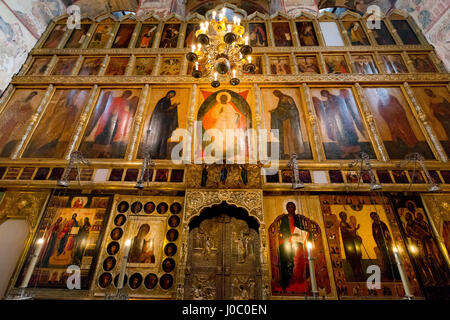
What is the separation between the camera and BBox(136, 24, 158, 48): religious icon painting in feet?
32.0

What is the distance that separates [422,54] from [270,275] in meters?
10.2

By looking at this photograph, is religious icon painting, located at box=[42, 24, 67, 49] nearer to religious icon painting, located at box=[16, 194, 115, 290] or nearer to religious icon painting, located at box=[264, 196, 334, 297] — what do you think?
religious icon painting, located at box=[16, 194, 115, 290]

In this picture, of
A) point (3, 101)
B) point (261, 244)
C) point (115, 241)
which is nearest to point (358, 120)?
point (261, 244)

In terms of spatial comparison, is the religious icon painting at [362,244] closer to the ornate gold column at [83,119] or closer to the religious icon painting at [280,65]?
the religious icon painting at [280,65]

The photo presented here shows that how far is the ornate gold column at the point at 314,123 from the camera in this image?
6698mm

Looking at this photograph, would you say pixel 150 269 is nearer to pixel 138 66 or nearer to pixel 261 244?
pixel 261 244

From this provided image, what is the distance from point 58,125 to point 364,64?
11255 millimetres

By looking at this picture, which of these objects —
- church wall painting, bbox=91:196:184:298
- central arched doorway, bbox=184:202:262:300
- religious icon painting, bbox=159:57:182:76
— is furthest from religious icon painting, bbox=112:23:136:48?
central arched doorway, bbox=184:202:262:300

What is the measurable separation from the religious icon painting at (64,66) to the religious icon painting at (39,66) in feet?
1.27

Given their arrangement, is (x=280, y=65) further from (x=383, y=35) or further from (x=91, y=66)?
(x=91, y=66)

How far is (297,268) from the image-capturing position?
5258 millimetres

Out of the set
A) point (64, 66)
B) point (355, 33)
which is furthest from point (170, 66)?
point (355, 33)

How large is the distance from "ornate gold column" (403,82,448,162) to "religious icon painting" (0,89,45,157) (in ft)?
41.7

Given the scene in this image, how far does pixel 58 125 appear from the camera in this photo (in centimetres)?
750
